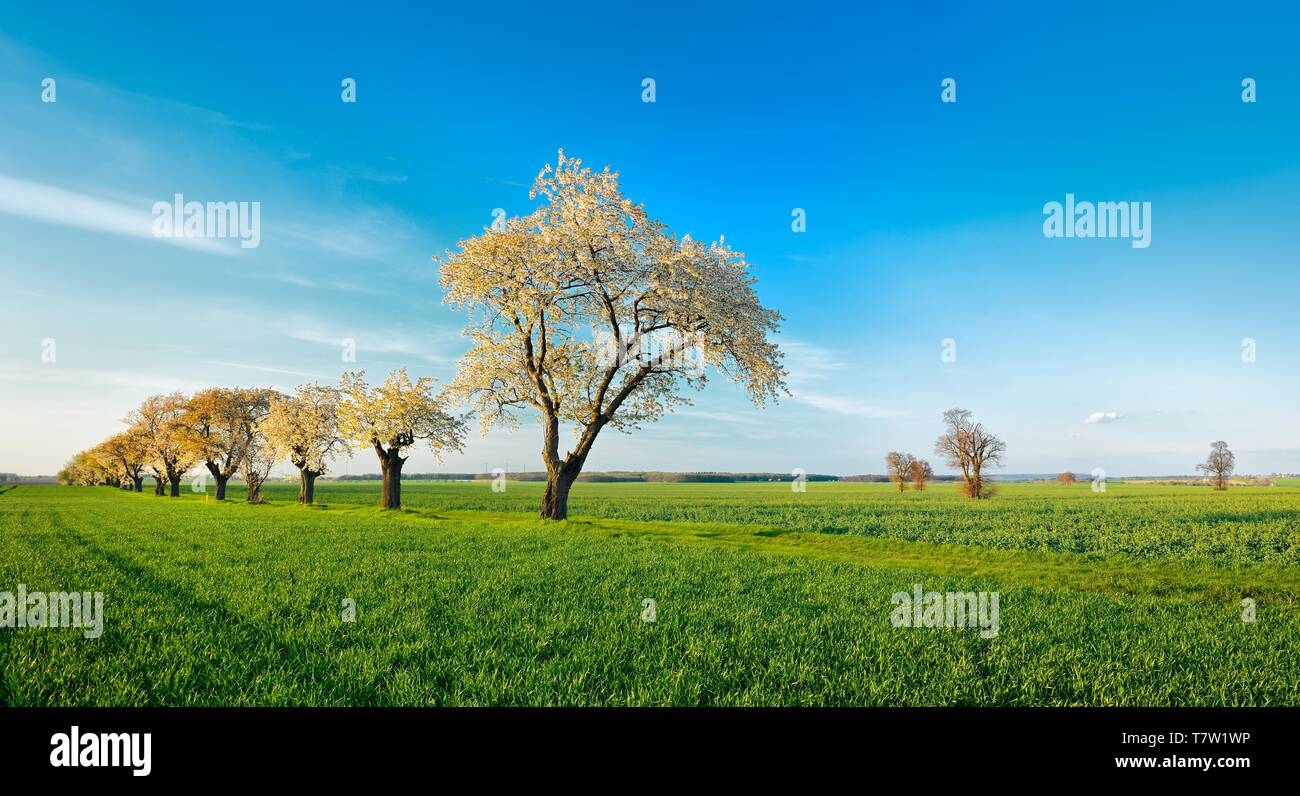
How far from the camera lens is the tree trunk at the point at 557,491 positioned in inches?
1284

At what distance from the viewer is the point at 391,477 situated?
163 ft

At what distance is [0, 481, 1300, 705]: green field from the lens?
23.3ft

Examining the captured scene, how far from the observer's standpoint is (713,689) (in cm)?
710

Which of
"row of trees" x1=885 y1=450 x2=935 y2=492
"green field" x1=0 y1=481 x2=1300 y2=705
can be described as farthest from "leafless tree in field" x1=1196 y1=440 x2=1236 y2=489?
"green field" x1=0 y1=481 x2=1300 y2=705

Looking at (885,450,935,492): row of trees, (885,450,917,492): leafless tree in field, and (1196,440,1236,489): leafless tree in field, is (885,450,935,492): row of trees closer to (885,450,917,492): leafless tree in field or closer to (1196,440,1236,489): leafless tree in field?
(885,450,917,492): leafless tree in field

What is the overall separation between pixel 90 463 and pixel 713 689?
626 feet

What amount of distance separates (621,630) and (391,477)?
45495 mm

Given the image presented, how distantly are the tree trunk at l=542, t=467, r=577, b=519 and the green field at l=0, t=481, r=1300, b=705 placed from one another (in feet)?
30.7

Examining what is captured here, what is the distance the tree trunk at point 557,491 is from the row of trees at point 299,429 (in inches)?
520

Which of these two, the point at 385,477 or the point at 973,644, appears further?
the point at 385,477

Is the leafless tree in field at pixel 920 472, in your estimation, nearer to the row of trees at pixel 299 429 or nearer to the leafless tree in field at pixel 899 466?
the leafless tree in field at pixel 899 466
